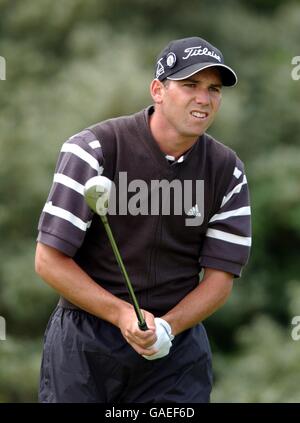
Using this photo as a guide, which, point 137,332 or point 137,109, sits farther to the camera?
point 137,109

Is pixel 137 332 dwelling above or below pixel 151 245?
below

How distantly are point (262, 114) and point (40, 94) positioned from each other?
2154 mm

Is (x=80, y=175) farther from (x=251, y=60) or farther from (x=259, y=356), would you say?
(x=251, y=60)

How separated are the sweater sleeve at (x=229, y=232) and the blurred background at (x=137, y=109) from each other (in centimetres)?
341

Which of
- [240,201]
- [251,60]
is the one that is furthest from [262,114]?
[240,201]

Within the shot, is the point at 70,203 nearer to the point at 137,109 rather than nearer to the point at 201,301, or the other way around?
the point at 201,301

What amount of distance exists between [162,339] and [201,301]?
0.30 m

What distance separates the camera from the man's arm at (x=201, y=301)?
3.85 metres

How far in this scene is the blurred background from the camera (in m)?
8.59

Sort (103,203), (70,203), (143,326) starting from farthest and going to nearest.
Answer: (70,203)
(143,326)
(103,203)

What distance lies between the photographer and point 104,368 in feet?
12.7

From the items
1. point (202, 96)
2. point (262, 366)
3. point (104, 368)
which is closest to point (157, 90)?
point (202, 96)

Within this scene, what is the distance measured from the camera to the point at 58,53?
1167cm

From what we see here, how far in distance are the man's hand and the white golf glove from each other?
0.06ft
